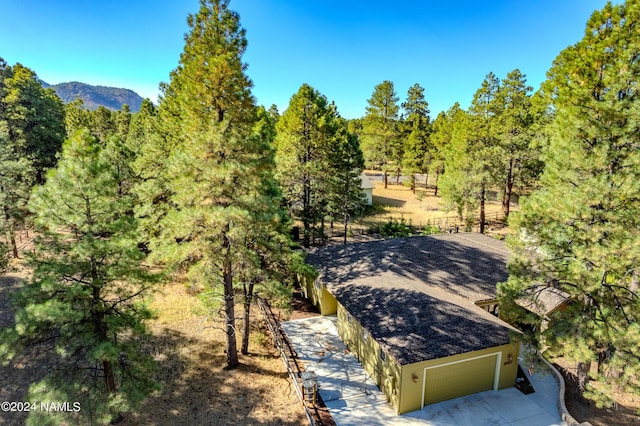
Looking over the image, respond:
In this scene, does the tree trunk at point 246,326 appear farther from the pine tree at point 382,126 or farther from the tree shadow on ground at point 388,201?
the pine tree at point 382,126

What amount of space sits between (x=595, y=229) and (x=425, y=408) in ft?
24.6

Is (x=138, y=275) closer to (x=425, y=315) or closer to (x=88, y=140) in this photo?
(x=88, y=140)

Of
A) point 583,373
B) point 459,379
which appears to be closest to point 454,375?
point 459,379

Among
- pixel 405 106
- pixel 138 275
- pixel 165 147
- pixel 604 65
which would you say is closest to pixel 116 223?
pixel 138 275

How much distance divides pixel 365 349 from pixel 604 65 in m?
12.9

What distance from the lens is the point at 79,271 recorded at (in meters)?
9.08

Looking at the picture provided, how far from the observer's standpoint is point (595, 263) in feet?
32.7

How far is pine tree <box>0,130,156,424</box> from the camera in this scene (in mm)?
8453

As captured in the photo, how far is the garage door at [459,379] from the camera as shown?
11594mm

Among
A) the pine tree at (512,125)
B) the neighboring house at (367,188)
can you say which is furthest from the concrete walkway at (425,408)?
the neighboring house at (367,188)

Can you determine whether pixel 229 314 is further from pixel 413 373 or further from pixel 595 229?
pixel 595 229

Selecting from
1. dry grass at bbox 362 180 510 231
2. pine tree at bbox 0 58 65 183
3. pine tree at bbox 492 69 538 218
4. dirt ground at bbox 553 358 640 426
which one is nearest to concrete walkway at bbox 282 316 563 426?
dirt ground at bbox 553 358 640 426

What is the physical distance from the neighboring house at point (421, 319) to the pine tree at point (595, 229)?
1760 mm

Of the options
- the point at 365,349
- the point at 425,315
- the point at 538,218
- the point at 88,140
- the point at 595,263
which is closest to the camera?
the point at 88,140
